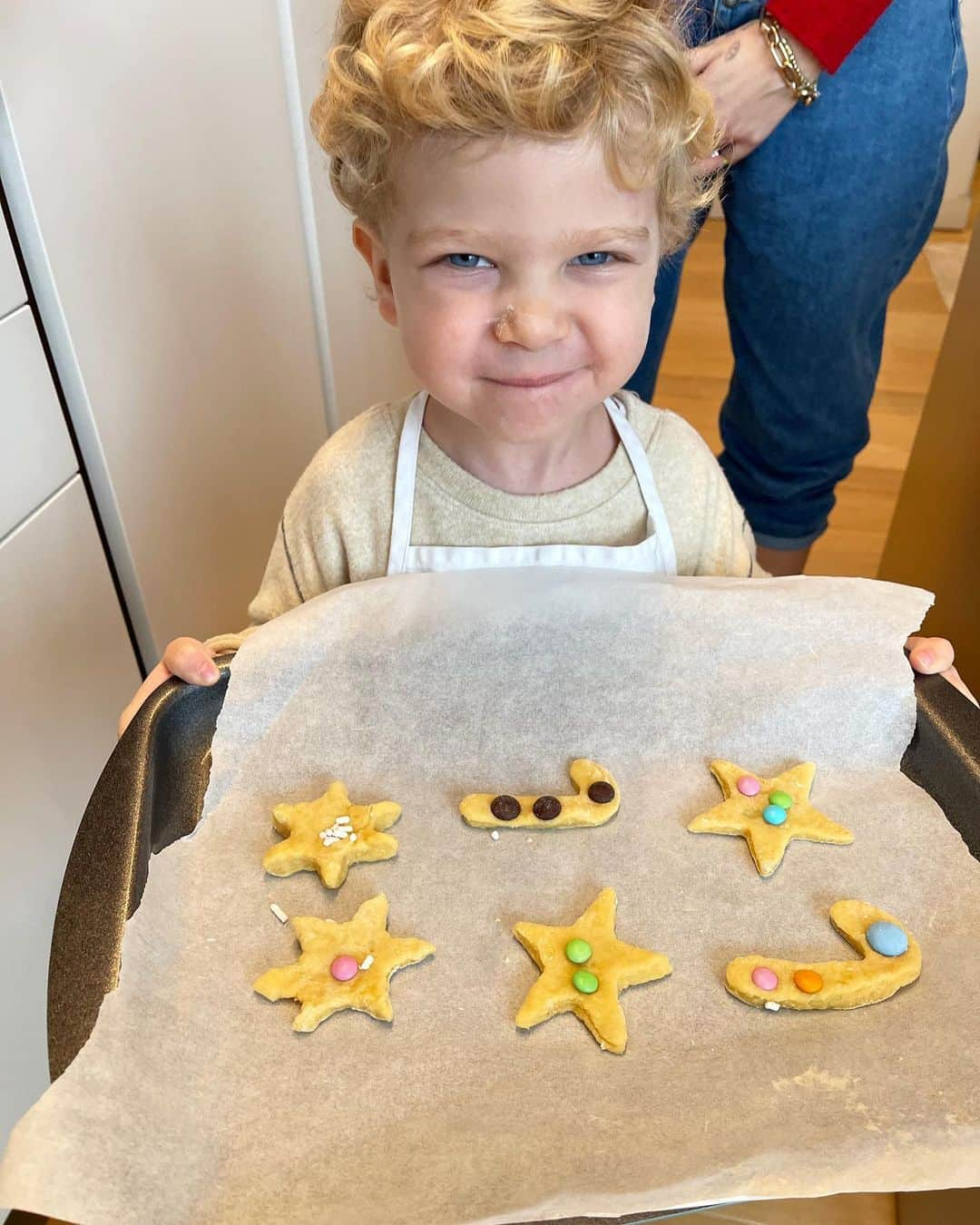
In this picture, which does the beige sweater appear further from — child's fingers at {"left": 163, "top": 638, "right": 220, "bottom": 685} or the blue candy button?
the blue candy button

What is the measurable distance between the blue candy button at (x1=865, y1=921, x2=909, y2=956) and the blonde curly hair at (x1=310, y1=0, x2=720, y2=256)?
0.45 metres

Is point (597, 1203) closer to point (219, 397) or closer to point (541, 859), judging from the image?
point (541, 859)

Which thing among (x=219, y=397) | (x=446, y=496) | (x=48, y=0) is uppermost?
(x=48, y=0)

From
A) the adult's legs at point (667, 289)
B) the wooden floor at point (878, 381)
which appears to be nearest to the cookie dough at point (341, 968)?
the adult's legs at point (667, 289)

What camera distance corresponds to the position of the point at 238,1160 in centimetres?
45

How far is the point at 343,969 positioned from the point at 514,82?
49cm

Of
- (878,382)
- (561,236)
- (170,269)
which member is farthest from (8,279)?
(878,382)

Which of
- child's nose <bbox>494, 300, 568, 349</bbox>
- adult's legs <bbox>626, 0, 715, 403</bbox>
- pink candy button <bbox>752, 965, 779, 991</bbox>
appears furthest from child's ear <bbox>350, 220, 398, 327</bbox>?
pink candy button <bbox>752, 965, 779, 991</bbox>

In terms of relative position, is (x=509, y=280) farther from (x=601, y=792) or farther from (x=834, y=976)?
(x=834, y=976)

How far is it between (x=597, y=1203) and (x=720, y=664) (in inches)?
13.5

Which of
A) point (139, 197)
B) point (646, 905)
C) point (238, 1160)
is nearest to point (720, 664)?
point (646, 905)

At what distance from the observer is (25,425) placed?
2.79ft

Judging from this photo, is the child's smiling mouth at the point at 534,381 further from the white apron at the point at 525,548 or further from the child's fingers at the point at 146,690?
the child's fingers at the point at 146,690

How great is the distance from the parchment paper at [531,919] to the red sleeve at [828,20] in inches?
17.2
